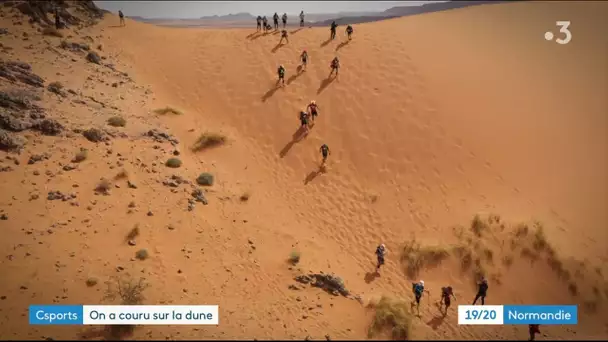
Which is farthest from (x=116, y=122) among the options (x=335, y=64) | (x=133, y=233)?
(x=335, y=64)

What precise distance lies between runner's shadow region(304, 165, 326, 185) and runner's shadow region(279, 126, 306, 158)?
175 cm

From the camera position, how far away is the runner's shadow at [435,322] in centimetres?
1055

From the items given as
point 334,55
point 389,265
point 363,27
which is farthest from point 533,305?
point 363,27

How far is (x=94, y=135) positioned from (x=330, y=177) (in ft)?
32.2

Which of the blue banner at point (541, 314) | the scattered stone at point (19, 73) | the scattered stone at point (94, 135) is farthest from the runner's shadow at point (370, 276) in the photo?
the scattered stone at point (19, 73)

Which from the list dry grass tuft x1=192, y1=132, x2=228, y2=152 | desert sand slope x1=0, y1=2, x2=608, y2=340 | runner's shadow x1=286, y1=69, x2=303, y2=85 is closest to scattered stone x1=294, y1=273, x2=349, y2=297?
desert sand slope x1=0, y1=2, x2=608, y2=340

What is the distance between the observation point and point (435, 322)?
1073cm

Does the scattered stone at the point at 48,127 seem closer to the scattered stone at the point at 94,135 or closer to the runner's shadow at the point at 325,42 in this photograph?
the scattered stone at the point at 94,135

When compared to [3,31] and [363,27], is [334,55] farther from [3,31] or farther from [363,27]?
[3,31]

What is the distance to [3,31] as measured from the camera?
19.0 m

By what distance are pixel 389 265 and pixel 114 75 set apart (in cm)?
1759

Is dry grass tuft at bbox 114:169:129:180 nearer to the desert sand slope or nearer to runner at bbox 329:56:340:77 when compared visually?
the desert sand slope

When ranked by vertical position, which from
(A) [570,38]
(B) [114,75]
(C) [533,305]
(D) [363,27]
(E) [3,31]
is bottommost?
(C) [533,305]

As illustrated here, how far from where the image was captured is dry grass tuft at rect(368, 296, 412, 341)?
30.5 ft
